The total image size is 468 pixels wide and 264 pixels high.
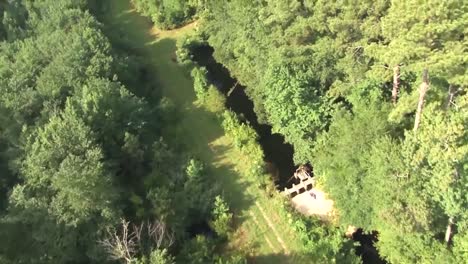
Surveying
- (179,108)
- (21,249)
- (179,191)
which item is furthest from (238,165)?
(21,249)

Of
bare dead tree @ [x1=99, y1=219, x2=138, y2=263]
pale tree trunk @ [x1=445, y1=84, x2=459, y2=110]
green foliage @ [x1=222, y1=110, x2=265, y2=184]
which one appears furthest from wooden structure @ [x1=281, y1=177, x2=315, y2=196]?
pale tree trunk @ [x1=445, y1=84, x2=459, y2=110]

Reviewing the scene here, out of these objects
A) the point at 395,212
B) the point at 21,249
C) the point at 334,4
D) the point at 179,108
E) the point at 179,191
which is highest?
the point at 334,4

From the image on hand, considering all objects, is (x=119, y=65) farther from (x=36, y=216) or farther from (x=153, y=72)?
(x=36, y=216)

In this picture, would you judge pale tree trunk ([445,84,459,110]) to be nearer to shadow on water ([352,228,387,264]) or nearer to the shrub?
shadow on water ([352,228,387,264])

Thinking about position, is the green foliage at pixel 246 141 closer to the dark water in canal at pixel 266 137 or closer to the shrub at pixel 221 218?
the dark water in canal at pixel 266 137

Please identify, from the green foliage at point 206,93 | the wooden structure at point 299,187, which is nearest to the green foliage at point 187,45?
the green foliage at point 206,93

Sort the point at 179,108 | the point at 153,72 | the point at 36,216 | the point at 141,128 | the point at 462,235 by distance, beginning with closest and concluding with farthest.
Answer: the point at 462,235
the point at 36,216
the point at 141,128
the point at 179,108
the point at 153,72
